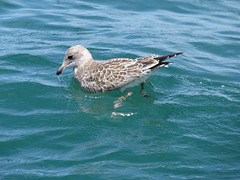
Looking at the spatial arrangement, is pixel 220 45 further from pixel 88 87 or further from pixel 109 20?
pixel 88 87

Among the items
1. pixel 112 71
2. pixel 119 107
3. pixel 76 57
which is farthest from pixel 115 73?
pixel 76 57

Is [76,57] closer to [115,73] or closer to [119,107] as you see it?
[115,73]

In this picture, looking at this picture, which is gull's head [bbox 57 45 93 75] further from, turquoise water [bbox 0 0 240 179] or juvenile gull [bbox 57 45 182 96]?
turquoise water [bbox 0 0 240 179]

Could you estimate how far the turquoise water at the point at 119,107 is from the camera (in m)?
5.59

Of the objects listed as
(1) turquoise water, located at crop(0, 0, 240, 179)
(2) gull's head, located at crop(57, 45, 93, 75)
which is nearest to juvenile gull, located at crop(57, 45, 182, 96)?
(2) gull's head, located at crop(57, 45, 93, 75)

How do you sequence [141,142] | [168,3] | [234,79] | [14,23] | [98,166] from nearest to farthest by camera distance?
[98,166] < [141,142] < [234,79] < [14,23] < [168,3]

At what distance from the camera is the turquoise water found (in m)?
5.59

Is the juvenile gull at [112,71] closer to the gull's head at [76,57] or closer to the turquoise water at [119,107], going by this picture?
the gull's head at [76,57]

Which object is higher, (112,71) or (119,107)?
(112,71)

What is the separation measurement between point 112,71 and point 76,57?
126 centimetres

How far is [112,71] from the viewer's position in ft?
26.7

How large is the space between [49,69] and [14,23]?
14.9 ft

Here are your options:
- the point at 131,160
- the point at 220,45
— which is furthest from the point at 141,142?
the point at 220,45

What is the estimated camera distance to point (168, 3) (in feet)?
55.4
